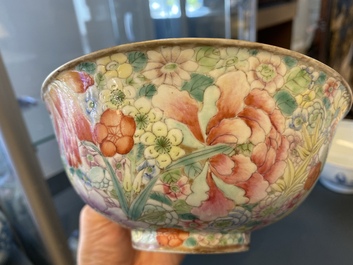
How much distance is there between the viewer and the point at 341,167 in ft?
1.47

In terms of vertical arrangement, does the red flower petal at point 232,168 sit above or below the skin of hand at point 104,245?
above

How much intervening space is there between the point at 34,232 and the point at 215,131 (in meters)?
0.35

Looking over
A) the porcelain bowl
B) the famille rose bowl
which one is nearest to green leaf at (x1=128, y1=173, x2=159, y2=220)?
the famille rose bowl

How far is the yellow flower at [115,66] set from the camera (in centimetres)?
20

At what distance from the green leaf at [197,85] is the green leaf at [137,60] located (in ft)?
0.09

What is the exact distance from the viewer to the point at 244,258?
38cm

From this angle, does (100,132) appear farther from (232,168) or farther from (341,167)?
(341,167)

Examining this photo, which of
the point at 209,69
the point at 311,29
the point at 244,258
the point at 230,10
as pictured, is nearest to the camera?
the point at 209,69

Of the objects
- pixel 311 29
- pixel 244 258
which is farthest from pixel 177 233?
pixel 311 29

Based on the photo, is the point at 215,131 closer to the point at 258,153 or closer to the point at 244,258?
the point at 258,153

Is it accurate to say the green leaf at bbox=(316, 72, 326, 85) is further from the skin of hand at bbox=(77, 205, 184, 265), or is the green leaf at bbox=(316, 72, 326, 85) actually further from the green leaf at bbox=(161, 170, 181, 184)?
the skin of hand at bbox=(77, 205, 184, 265)

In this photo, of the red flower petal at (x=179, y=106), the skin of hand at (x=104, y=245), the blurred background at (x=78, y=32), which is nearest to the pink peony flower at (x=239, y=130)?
the red flower petal at (x=179, y=106)

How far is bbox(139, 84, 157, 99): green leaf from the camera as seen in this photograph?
20 cm

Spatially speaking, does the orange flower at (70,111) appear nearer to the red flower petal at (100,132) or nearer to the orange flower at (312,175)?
the red flower petal at (100,132)
